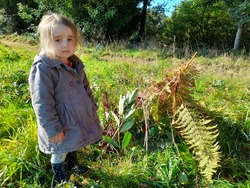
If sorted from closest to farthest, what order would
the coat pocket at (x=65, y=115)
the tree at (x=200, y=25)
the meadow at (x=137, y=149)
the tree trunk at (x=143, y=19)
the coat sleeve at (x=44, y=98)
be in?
the coat sleeve at (x=44, y=98), the coat pocket at (x=65, y=115), the meadow at (x=137, y=149), the tree trunk at (x=143, y=19), the tree at (x=200, y=25)

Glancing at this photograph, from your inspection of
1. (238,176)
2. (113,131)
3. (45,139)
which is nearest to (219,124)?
(238,176)

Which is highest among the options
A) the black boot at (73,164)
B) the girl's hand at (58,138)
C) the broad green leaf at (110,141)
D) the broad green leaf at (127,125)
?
the girl's hand at (58,138)

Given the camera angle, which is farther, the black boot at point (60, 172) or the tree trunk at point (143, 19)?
the tree trunk at point (143, 19)

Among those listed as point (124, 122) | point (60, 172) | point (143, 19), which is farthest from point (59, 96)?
point (143, 19)

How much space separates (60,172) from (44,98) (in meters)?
0.69

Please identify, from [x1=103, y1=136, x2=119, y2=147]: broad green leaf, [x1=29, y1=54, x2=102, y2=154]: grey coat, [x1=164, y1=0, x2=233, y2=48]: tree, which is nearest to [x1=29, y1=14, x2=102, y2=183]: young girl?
[x1=29, y1=54, x2=102, y2=154]: grey coat

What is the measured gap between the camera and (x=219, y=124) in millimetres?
2875

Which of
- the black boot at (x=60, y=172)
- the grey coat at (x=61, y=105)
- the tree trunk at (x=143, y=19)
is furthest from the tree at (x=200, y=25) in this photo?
the black boot at (x=60, y=172)

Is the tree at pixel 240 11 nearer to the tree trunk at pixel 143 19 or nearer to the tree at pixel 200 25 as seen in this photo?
the tree trunk at pixel 143 19

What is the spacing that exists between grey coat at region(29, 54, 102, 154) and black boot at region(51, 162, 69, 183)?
0.19 metres

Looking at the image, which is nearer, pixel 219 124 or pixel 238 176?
pixel 238 176

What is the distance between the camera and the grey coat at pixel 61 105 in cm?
186

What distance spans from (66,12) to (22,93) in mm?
7762

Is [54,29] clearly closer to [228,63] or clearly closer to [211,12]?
[228,63]
